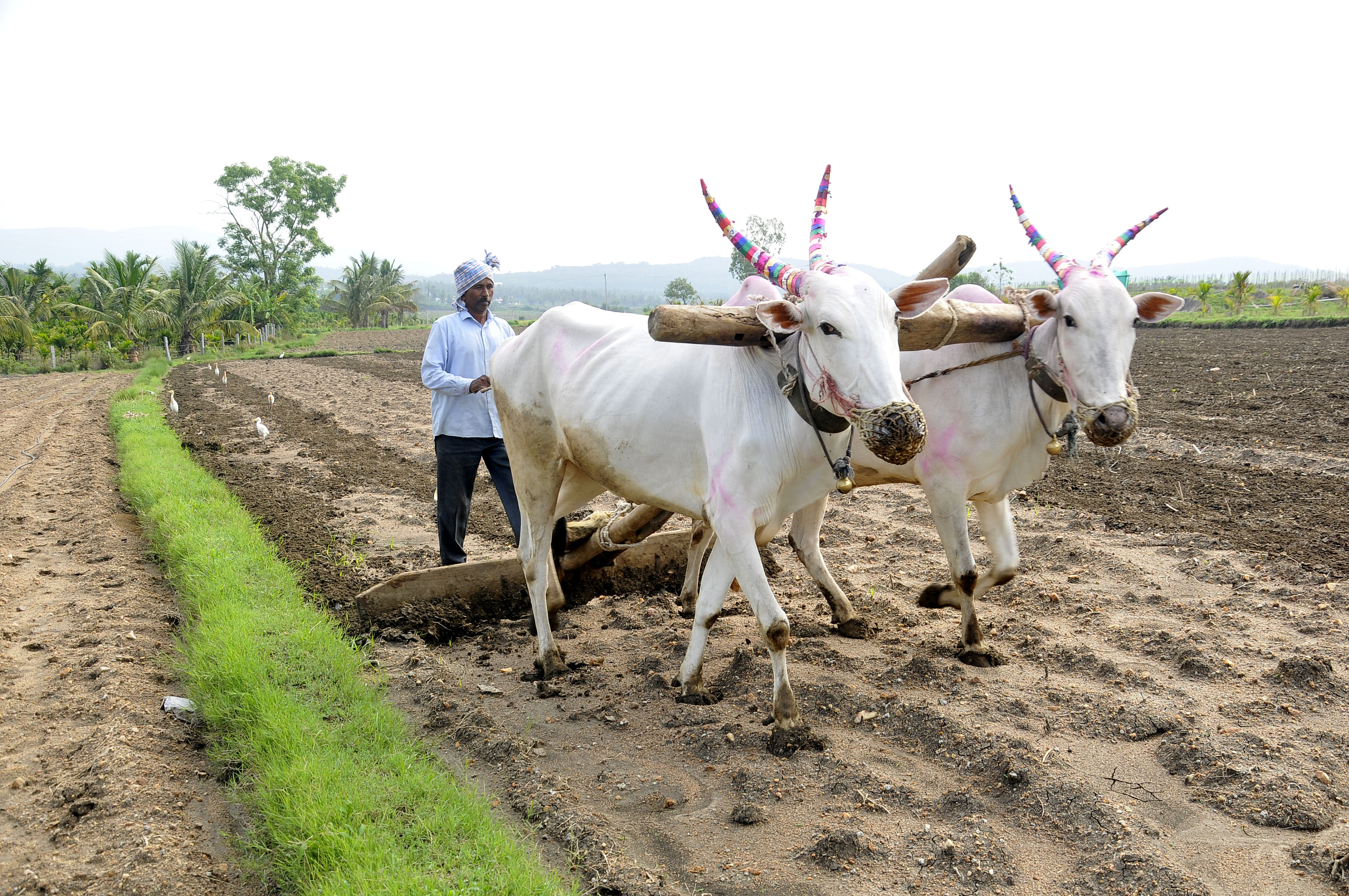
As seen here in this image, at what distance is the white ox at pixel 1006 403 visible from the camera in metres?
3.96

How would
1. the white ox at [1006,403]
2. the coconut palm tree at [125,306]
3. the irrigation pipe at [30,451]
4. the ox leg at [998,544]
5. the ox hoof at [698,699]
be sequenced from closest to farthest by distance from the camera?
the white ox at [1006,403] < the ox hoof at [698,699] < the ox leg at [998,544] < the irrigation pipe at [30,451] < the coconut palm tree at [125,306]

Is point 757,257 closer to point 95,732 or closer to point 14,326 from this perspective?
point 95,732

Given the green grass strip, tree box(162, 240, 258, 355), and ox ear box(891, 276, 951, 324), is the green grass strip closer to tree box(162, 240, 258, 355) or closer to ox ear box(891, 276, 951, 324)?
ox ear box(891, 276, 951, 324)

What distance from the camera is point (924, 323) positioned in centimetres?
391

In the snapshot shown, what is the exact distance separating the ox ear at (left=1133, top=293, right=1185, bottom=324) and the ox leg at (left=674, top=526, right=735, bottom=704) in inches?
88.0

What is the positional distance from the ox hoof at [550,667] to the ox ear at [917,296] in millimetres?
2504

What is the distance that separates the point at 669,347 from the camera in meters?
4.32

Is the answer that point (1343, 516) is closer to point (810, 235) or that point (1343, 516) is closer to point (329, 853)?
point (810, 235)

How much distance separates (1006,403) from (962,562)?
2.70ft

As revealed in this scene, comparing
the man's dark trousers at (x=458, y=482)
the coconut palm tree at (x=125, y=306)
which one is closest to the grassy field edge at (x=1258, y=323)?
the man's dark trousers at (x=458, y=482)

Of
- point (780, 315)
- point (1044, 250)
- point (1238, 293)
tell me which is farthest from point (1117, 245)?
point (1238, 293)

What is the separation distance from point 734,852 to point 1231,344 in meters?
23.3

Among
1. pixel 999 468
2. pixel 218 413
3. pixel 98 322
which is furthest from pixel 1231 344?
pixel 98 322

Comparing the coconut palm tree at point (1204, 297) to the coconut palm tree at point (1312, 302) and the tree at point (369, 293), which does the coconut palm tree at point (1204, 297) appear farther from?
the tree at point (369, 293)
